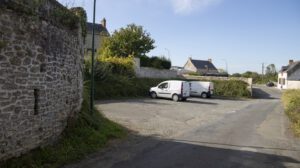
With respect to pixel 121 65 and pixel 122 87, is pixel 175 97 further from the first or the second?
pixel 121 65

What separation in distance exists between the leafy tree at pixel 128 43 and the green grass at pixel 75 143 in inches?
1279

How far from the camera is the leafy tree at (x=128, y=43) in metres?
46.6

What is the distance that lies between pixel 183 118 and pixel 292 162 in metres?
9.67

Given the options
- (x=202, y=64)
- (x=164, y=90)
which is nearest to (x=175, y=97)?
(x=164, y=90)

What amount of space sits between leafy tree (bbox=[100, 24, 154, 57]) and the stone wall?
35.0 metres

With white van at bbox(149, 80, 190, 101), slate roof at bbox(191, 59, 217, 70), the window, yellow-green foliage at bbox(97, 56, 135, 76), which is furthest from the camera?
slate roof at bbox(191, 59, 217, 70)

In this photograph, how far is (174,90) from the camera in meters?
31.1

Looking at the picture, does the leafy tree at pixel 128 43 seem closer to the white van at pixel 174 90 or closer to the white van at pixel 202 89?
the white van at pixel 202 89

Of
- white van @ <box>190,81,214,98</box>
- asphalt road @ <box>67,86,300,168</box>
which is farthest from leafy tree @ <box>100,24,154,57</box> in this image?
asphalt road @ <box>67,86,300,168</box>

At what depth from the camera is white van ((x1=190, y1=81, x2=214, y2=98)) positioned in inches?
1548

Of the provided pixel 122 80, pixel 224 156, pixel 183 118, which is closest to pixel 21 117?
pixel 224 156

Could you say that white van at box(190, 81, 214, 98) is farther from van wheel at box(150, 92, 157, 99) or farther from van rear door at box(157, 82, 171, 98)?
van rear door at box(157, 82, 171, 98)

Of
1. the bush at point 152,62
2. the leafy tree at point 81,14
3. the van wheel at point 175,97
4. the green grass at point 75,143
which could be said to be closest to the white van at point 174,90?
the van wheel at point 175,97

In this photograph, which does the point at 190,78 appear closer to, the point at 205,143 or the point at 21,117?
the point at 205,143
